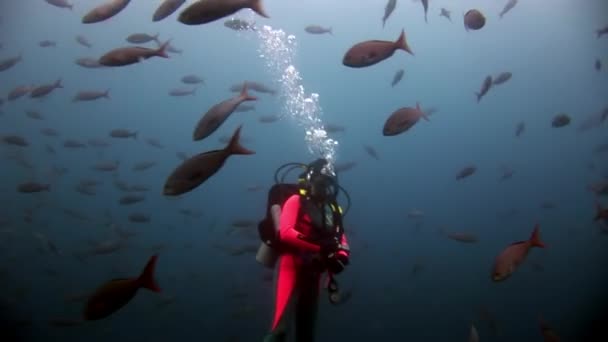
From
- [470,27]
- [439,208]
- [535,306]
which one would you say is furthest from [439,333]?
[439,208]

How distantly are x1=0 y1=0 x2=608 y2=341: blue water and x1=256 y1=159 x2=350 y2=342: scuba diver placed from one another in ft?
19.0

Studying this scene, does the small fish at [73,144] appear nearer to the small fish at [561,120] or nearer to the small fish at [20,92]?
the small fish at [20,92]

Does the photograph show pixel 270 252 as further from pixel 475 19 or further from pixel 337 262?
pixel 475 19

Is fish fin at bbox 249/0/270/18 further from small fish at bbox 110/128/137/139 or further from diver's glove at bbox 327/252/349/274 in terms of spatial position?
small fish at bbox 110/128/137/139

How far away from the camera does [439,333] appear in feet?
56.9

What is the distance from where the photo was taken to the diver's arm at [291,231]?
3.85 meters

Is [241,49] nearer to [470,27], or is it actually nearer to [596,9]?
[596,9]

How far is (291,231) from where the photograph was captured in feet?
12.7

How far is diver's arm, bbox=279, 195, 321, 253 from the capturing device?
385cm

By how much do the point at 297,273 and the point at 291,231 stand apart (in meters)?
0.61

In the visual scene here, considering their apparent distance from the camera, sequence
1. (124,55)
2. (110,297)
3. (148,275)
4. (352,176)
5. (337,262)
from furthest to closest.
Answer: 1. (352,176)
2. (337,262)
3. (124,55)
4. (148,275)
5. (110,297)

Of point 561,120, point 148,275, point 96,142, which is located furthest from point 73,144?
point 561,120

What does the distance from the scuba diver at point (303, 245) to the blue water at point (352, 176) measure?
19.0ft

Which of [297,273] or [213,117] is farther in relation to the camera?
[297,273]
